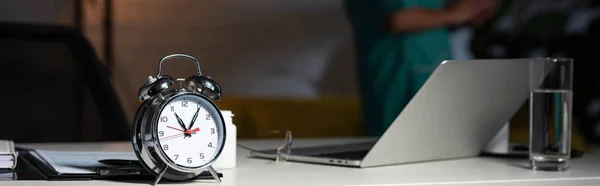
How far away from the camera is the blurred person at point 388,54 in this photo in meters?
3.31

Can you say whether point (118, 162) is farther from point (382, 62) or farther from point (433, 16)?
point (433, 16)

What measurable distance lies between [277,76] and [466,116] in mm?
1801

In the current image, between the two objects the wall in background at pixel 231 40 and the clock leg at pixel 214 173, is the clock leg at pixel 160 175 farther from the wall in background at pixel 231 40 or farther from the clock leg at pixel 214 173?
the wall in background at pixel 231 40

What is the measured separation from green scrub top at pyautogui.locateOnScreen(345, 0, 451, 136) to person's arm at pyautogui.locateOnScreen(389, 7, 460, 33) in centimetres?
2

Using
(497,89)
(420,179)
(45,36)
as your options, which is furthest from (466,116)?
(45,36)

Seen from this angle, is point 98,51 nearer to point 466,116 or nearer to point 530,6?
point 466,116

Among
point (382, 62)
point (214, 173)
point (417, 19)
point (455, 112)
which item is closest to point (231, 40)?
point (382, 62)

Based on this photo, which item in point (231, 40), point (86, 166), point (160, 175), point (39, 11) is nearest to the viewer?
point (160, 175)

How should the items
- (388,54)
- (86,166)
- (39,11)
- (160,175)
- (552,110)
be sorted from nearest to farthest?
(160,175) < (86,166) < (552,110) < (39,11) < (388,54)

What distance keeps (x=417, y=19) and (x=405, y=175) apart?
226 cm

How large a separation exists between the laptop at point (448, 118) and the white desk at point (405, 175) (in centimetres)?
2

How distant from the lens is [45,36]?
106 inches

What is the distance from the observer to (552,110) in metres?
1.34

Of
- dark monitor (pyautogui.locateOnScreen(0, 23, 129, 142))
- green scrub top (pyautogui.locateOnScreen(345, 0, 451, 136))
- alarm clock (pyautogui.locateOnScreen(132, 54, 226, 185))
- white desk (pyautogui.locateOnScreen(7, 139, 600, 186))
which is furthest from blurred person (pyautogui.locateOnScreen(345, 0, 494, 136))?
alarm clock (pyautogui.locateOnScreen(132, 54, 226, 185))
